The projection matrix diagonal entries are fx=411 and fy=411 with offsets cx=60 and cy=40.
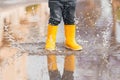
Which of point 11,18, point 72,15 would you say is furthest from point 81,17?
point 72,15

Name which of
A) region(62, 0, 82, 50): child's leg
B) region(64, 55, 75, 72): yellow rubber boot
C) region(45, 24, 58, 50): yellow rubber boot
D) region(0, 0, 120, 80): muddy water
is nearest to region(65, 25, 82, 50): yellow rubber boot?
region(62, 0, 82, 50): child's leg

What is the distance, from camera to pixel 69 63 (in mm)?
5898

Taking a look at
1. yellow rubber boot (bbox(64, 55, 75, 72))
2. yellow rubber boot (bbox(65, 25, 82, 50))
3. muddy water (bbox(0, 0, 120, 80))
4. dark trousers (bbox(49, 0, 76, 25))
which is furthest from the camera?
yellow rubber boot (bbox(65, 25, 82, 50))

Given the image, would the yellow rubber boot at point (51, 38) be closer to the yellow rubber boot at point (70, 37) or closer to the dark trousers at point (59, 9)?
the dark trousers at point (59, 9)

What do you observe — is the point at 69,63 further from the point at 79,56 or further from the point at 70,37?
the point at 70,37

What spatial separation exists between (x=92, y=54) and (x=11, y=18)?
3.03 metres

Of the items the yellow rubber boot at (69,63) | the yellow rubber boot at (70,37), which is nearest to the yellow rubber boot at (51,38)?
the yellow rubber boot at (70,37)

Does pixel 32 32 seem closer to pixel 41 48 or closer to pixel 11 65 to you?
pixel 41 48

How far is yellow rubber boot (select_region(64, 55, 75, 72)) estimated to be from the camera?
18.7 ft

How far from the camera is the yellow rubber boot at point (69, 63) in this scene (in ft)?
18.7

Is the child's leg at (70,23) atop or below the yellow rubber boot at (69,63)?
atop

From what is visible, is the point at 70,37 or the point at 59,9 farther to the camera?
the point at 70,37

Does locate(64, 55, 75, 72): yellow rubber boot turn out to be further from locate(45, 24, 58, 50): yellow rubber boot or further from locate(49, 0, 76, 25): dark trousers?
locate(49, 0, 76, 25): dark trousers

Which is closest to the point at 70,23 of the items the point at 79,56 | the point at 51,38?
the point at 51,38
